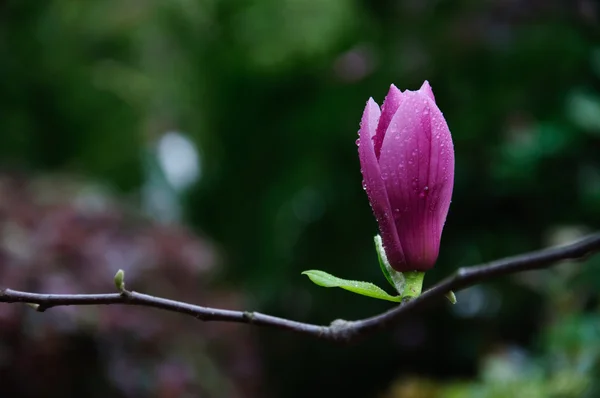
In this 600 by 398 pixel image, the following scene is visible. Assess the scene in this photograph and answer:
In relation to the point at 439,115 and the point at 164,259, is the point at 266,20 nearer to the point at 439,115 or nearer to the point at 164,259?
the point at 164,259

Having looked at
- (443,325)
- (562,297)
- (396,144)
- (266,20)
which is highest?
(266,20)

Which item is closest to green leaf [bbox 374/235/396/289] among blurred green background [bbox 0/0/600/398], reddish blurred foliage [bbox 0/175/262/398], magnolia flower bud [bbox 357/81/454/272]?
magnolia flower bud [bbox 357/81/454/272]

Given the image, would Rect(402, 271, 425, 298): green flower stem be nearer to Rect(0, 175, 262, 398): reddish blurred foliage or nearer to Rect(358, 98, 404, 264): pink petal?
Rect(358, 98, 404, 264): pink petal

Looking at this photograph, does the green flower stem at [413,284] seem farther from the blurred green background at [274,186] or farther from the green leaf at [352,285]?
the blurred green background at [274,186]

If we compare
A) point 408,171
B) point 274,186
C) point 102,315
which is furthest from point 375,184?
point 274,186

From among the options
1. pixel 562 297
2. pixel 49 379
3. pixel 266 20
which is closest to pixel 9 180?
pixel 49 379

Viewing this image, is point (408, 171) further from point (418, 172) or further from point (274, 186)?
point (274, 186)
